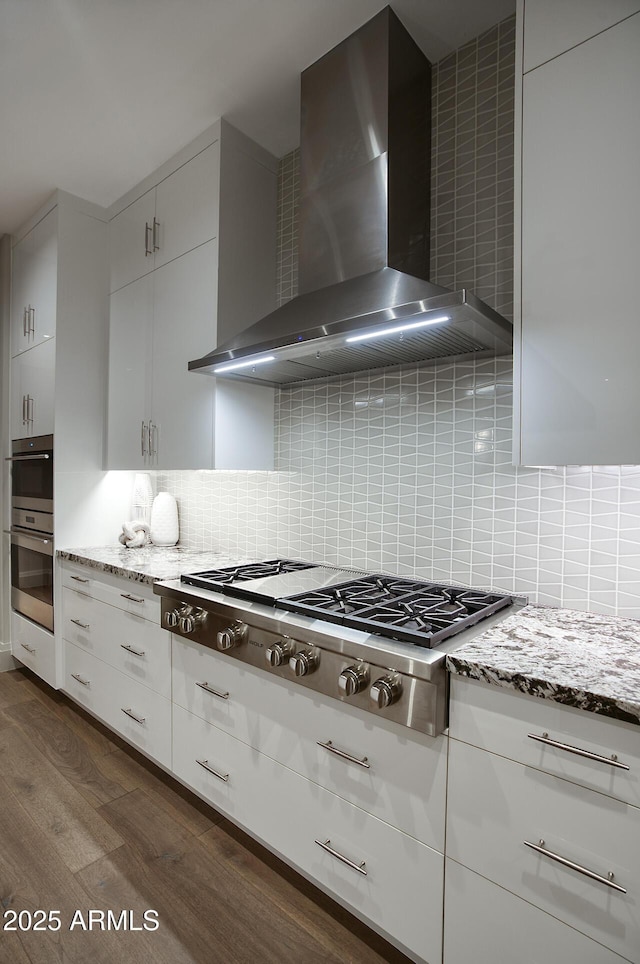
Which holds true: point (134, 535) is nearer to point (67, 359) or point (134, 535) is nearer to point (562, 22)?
point (67, 359)

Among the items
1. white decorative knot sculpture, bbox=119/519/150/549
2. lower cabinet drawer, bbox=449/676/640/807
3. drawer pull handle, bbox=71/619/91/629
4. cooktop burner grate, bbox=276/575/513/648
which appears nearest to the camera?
lower cabinet drawer, bbox=449/676/640/807

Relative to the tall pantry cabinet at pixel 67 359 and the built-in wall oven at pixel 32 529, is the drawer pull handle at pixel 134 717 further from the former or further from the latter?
the built-in wall oven at pixel 32 529

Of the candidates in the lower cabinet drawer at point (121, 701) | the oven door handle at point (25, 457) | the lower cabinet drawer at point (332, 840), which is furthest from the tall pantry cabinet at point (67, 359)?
the lower cabinet drawer at point (332, 840)

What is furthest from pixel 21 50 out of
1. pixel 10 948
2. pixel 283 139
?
pixel 10 948

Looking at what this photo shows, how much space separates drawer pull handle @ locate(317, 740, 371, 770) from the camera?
1340 mm

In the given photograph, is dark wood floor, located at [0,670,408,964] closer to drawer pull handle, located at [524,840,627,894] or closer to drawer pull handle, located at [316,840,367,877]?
Answer: drawer pull handle, located at [316,840,367,877]

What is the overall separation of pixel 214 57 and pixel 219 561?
2.04 meters

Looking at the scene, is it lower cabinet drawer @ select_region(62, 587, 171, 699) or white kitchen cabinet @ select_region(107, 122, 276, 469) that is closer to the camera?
lower cabinet drawer @ select_region(62, 587, 171, 699)

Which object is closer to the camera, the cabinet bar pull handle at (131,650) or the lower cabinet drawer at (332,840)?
the lower cabinet drawer at (332,840)

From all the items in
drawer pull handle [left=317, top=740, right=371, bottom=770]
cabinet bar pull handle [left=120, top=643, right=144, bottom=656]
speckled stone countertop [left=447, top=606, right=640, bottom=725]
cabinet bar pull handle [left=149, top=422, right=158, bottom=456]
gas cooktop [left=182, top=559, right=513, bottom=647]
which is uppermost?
cabinet bar pull handle [left=149, top=422, right=158, bottom=456]

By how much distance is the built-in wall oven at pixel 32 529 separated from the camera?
9.57 feet

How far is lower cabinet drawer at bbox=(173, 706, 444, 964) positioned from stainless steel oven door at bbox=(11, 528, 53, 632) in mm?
1536

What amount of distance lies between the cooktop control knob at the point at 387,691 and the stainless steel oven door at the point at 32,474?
233cm

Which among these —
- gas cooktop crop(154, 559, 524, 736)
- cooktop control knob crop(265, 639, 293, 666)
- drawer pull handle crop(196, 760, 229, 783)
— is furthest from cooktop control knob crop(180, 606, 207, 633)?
drawer pull handle crop(196, 760, 229, 783)
